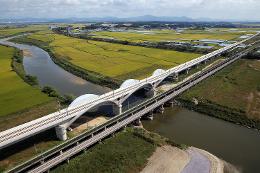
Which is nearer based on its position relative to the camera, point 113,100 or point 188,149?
point 188,149

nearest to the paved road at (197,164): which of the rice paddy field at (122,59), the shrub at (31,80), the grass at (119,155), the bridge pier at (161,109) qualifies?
the grass at (119,155)

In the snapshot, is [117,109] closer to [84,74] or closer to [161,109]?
[161,109]

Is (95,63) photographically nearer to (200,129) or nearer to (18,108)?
(18,108)

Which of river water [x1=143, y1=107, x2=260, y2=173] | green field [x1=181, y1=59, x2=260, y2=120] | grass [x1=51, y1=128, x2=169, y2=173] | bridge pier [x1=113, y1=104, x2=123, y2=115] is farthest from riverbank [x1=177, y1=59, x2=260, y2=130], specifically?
grass [x1=51, y1=128, x2=169, y2=173]

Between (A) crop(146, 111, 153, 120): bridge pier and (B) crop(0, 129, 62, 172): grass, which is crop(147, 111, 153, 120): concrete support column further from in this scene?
(B) crop(0, 129, 62, 172): grass

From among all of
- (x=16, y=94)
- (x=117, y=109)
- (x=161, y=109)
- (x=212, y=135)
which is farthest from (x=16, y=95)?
(x=212, y=135)

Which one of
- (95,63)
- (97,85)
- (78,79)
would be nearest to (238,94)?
(97,85)
